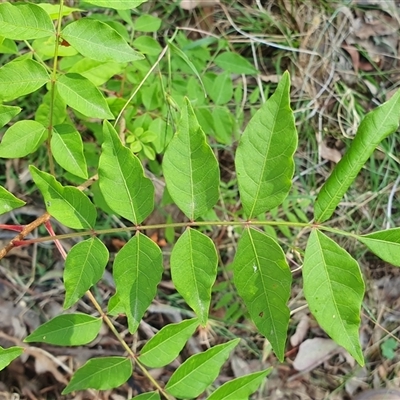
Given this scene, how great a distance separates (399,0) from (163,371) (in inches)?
103

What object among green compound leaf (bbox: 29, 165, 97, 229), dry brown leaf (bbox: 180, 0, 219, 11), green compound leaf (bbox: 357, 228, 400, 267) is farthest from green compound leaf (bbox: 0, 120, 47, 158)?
dry brown leaf (bbox: 180, 0, 219, 11)

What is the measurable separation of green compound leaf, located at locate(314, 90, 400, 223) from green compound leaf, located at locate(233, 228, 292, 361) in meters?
0.23

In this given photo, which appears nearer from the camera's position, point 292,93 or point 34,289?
point 34,289

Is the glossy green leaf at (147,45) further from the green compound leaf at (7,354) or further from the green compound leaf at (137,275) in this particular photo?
the green compound leaf at (7,354)

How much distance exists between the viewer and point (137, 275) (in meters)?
1.43

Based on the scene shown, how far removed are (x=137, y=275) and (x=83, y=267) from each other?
161mm

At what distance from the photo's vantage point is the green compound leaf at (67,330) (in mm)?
1721

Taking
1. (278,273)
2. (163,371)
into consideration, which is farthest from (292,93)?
(278,273)

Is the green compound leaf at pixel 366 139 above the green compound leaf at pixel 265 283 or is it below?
above

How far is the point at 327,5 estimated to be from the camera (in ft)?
11.0

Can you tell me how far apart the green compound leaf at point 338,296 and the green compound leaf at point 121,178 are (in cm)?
45

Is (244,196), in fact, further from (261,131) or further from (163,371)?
(163,371)

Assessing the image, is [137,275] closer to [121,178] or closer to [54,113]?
[121,178]

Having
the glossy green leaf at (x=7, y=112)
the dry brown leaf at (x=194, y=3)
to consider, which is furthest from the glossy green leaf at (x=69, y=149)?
the dry brown leaf at (x=194, y=3)
